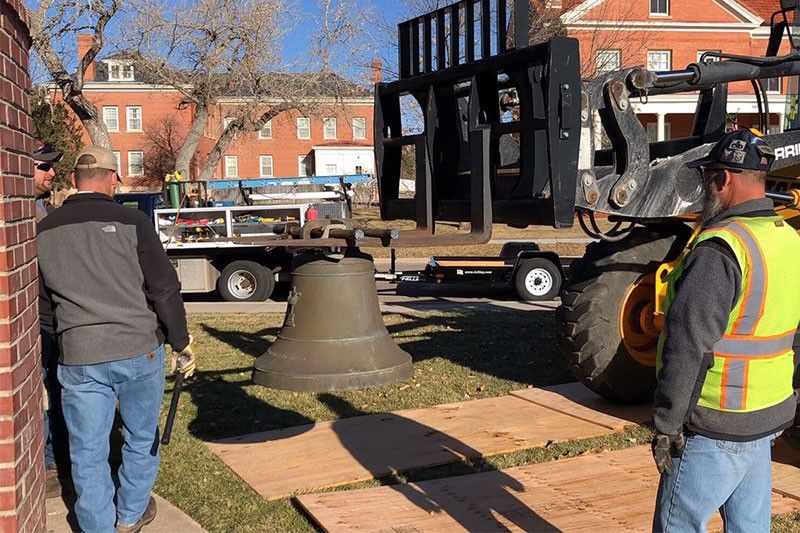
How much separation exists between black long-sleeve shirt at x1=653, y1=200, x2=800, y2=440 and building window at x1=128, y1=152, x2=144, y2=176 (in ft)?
181

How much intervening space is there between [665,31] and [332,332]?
35.1 metres

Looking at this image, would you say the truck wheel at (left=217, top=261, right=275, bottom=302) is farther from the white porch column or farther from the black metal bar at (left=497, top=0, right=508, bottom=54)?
the black metal bar at (left=497, top=0, right=508, bottom=54)

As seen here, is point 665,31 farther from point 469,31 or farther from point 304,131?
point 469,31

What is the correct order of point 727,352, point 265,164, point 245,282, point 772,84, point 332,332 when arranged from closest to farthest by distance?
1. point 727,352
2. point 332,332
3. point 772,84
4. point 245,282
5. point 265,164

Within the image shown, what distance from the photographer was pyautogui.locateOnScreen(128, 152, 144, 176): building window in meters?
55.7

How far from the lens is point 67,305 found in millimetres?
4531

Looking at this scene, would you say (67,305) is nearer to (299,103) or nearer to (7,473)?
(7,473)

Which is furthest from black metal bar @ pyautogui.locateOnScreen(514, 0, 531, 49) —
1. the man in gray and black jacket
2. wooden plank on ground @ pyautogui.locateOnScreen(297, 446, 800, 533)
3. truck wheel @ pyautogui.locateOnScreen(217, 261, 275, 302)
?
truck wheel @ pyautogui.locateOnScreen(217, 261, 275, 302)

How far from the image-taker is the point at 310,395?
7.85m

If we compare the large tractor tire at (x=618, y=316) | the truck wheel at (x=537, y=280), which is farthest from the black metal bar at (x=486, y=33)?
the truck wheel at (x=537, y=280)

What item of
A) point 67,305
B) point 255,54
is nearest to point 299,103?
point 255,54

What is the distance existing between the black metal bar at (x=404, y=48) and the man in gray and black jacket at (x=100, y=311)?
7.52ft

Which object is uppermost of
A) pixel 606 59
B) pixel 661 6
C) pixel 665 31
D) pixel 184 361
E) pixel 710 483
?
pixel 661 6

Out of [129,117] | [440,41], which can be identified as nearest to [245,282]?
[440,41]
